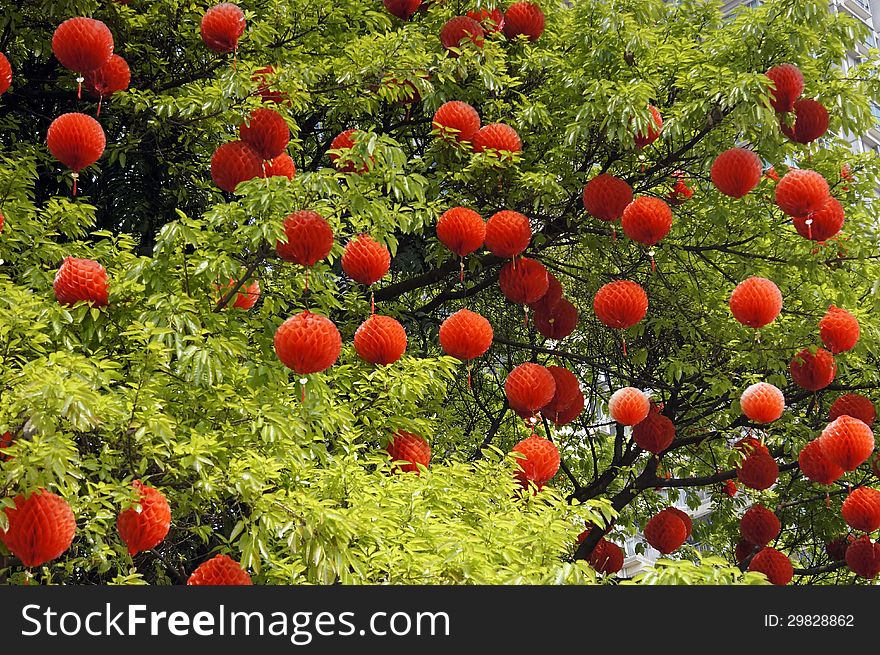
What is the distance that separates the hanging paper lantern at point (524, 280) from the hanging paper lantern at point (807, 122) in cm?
224

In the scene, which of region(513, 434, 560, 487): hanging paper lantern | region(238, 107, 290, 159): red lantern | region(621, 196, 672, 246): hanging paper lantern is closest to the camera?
region(238, 107, 290, 159): red lantern

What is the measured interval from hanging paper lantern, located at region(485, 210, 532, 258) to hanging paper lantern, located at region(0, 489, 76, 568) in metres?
4.36

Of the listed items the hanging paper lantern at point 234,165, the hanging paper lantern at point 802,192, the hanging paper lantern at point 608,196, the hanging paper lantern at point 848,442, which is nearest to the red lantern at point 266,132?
the hanging paper lantern at point 234,165

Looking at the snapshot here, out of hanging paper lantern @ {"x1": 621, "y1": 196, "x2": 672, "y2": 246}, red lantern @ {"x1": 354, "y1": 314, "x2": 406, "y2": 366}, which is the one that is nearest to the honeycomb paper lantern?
hanging paper lantern @ {"x1": 621, "y1": 196, "x2": 672, "y2": 246}

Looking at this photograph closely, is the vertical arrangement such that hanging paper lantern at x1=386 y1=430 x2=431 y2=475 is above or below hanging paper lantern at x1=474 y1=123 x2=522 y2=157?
below

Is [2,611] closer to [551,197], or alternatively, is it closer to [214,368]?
[214,368]

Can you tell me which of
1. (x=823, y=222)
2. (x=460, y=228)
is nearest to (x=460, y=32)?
(x=460, y=228)

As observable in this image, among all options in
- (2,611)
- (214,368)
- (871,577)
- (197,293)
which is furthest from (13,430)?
(871,577)

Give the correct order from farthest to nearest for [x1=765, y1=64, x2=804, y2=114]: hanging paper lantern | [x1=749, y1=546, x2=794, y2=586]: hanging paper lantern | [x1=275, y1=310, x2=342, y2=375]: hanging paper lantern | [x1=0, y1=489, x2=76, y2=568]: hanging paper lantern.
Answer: [x1=749, y1=546, x2=794, y2=586]: hanging paper lantern, [x1=765, y1=64, x2=804, y2=114]: hanging paper lantern, [x1=275, y1=310, x2=342, y2=375]: hanging paper lantern, [x1=0, y1=489, x2=76, y2=568]: hanging paper lantern

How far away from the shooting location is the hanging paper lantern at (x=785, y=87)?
8.55m

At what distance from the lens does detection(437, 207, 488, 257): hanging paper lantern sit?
328 inches

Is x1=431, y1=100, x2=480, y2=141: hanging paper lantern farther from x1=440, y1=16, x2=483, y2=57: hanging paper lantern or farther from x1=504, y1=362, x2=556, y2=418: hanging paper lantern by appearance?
x1=504, y1=362, x2=556, y2=418: hanging paper lantern

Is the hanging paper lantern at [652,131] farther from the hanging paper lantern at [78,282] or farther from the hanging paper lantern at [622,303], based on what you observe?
the hanging paper lantern at [78,282]

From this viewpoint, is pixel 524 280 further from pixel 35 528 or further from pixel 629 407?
pixel 35 528
